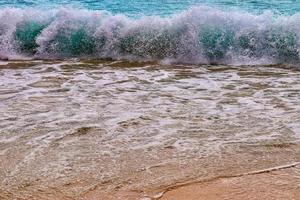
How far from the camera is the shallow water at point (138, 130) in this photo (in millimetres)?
3320

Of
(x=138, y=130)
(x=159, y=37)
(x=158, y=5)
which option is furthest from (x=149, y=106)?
(x=158, y=5)

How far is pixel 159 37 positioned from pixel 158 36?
33 millimetres

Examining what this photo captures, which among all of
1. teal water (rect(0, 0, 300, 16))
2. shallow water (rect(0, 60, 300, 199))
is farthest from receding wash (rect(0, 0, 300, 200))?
teal water (rect(0, 0, 300, 16))

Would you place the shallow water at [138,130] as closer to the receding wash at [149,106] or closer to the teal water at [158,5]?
the receding wash at [149,106]

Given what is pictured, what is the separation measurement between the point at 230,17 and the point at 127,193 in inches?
304

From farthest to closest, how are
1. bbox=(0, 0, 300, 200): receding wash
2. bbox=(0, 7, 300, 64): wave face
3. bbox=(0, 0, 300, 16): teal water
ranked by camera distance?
bbox=(0, 0, 300, 16): teal water → bbox=(0, 7, 300, 64): wave face → bbox=(0, 0, 300, 200): receding wash

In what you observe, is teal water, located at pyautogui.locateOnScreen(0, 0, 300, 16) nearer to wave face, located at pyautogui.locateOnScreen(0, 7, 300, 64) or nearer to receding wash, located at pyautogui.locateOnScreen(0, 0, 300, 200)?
wave face, located at pyautogui.locateOnScreen(0, 7, 300, 64)

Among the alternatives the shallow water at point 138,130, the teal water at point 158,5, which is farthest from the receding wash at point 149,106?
the teal water at point 158,5

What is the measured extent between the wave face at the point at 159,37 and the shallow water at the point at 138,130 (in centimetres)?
202

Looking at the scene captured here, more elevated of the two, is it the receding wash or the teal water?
the receding wash

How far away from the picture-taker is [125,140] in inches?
162

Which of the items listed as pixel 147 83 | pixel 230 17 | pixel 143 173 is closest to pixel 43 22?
pixel 230 17

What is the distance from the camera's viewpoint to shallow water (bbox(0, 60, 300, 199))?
3320 millimetres

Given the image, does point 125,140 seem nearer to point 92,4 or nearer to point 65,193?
point 65,193
